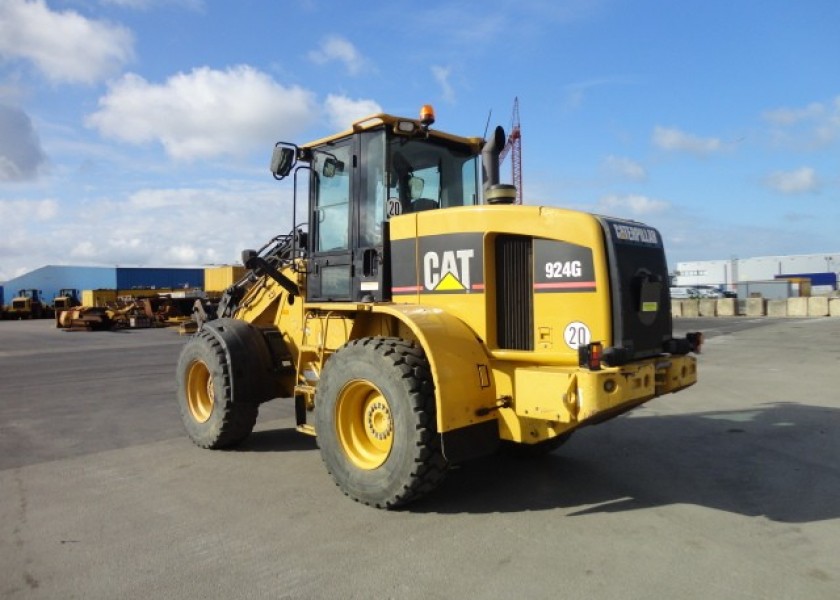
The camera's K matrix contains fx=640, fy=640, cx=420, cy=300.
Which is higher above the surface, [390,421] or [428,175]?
[428,175]

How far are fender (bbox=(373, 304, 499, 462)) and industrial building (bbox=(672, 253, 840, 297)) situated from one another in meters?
86.5

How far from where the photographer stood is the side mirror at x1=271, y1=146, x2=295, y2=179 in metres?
6.00

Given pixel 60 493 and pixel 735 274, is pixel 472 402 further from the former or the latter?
pixel 735 274

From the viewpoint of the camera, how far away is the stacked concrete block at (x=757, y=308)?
111 feet

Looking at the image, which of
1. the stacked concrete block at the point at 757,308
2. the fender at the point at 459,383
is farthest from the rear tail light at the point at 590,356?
the stacked concrete block at the point at 757,308

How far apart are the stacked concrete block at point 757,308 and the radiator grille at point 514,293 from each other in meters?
33.6

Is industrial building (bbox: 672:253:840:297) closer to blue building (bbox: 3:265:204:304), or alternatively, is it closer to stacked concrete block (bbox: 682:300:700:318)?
stacked concrete block (bbox: 682:300:700:318)

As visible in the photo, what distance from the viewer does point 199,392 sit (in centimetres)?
705

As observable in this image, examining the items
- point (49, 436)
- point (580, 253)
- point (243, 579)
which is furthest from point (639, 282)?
point (49, 436)

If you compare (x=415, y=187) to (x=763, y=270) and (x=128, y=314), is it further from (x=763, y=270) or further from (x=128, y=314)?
(x=763, y=270)

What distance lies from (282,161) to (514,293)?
266cm

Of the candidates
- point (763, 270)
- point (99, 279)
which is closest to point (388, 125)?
point (99, 279)

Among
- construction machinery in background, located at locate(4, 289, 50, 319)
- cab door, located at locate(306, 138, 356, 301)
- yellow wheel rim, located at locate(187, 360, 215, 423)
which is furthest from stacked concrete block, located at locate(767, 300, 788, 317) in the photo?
construction machinery in background, located at locate(4, 289, 50, 319)

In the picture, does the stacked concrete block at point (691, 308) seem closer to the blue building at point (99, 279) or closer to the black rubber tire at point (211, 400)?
the black rubber tire at point (211, 400)
